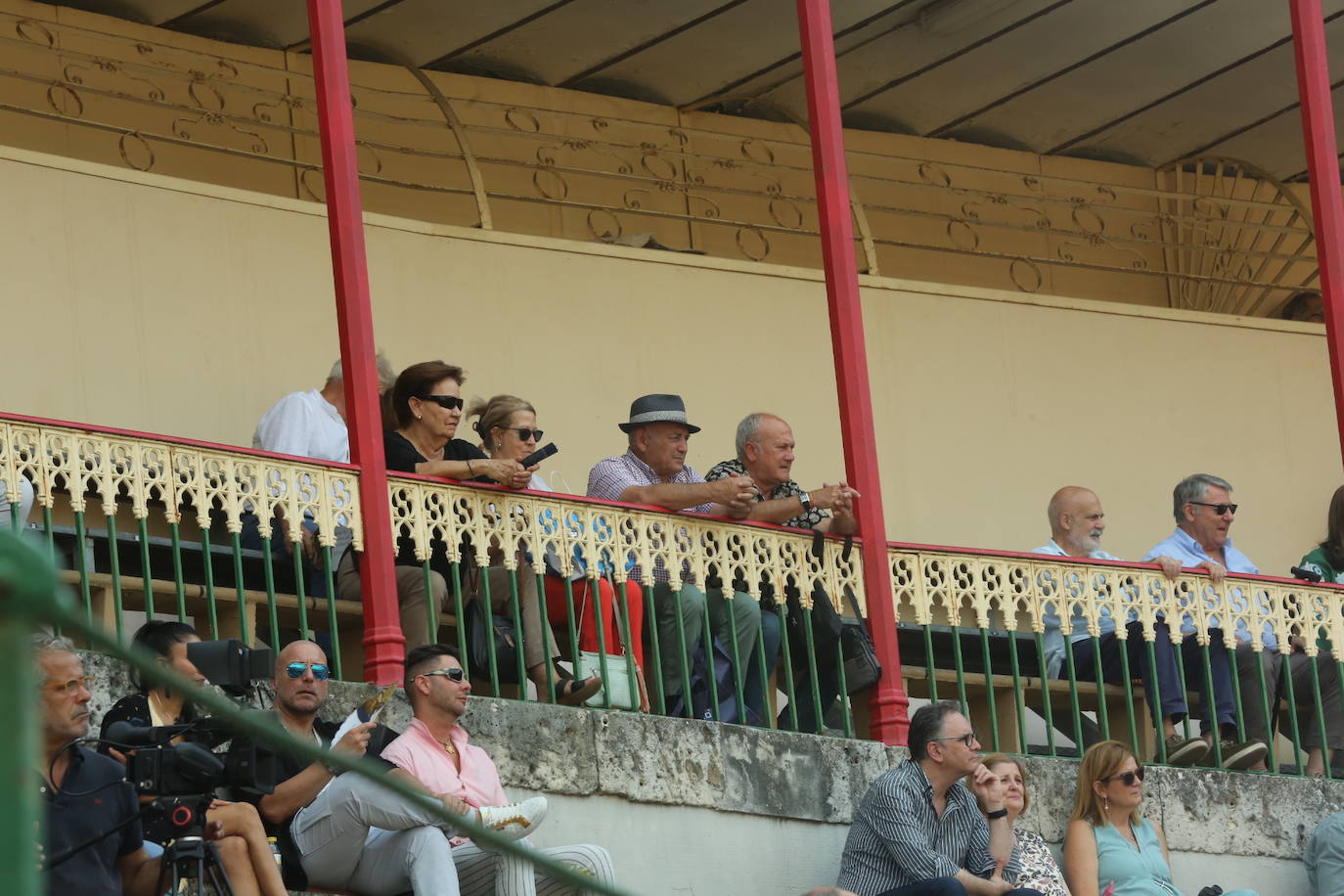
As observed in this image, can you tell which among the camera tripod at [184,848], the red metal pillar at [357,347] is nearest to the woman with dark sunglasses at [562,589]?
the red metal pillar at [357,347]

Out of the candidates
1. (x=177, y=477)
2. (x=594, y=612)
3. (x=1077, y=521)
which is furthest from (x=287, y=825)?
(x=1077, y=521)

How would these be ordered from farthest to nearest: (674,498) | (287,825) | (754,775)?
1. (674,498)
2. (754,775)
3. (287,825)

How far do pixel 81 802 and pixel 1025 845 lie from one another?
3947 millimetres

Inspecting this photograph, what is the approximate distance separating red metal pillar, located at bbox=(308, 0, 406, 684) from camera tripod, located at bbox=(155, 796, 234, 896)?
2.23m

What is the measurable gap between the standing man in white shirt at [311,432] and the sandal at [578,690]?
929 millimetres

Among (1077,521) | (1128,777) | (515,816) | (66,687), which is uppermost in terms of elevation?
(1077,521)

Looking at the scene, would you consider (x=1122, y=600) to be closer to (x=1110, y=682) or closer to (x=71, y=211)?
(x=1110, y=682)

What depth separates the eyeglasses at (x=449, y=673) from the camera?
740 centimetres

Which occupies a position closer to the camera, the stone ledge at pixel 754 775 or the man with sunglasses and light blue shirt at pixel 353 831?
the man with sunglasses and light blue shirt at pixel 353 831

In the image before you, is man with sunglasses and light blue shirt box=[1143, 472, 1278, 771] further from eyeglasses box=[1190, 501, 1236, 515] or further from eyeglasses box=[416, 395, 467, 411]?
eyeglasses box=[416, 395, 467, 411]

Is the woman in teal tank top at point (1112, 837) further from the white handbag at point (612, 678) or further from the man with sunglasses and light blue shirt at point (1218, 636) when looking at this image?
the white handbag at point (612, 678)

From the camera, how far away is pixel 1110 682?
10508 mm

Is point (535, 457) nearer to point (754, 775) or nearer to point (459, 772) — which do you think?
point (754, 775)

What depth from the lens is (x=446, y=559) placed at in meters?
9.11
